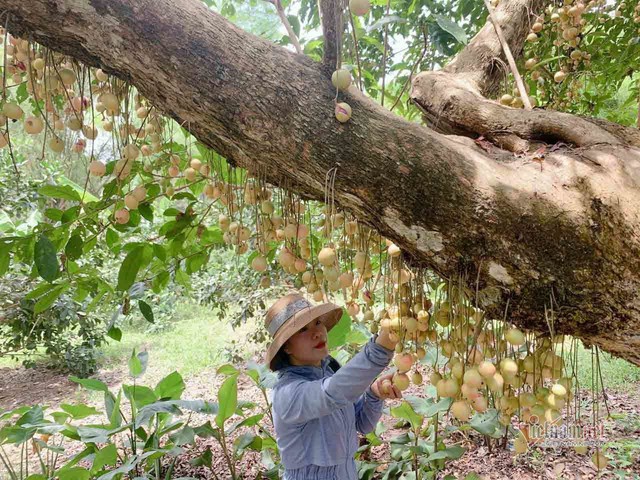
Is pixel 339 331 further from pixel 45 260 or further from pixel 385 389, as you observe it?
pixel 45 260

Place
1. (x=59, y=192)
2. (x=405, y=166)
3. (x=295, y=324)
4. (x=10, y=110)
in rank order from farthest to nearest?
(x=59, y=192) → (x=295, y=324) → (x=10, y=110) → (x=405, y=166)

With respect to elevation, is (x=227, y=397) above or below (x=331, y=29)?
below

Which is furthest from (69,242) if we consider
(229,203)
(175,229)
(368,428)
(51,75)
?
(368,428)

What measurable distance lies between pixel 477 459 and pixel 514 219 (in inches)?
89.4

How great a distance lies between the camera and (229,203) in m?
1.30

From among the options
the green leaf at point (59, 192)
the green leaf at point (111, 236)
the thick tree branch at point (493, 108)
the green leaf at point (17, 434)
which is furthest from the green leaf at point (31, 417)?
the thick tree branch at point (493, 108)

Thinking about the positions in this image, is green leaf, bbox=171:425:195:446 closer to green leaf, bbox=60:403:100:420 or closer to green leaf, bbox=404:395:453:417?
green leaf, bbox=60:403:100:420

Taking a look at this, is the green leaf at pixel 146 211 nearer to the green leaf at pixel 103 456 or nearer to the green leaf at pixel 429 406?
the green leaf at pixel 103 456

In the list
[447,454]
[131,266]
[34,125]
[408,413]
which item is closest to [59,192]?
[131,266]

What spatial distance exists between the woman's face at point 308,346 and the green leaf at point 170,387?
2.99ft

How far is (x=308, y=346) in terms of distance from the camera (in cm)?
168

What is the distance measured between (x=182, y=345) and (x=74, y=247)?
5226 mm

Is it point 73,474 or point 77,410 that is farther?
point 77,410

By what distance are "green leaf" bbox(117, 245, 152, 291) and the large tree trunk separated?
87 centimetres
